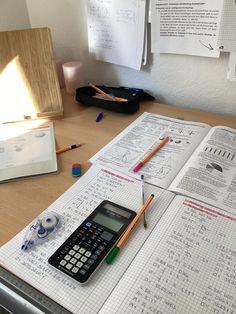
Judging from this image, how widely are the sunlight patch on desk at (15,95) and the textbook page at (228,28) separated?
1.92 ft

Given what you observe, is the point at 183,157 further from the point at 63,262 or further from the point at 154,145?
the point at 63,262

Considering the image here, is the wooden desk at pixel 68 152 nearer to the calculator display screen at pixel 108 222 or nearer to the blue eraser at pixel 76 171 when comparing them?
the blue eraser at pixel 76 171

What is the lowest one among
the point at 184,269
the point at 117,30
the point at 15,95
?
the point at 184,269

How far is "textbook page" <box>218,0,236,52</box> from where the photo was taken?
741mm

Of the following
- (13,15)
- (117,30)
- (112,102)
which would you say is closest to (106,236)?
(112,102)

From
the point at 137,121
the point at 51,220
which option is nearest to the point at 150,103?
the point at 137,121

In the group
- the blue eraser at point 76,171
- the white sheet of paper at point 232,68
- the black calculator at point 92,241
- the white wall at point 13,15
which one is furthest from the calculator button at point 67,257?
the white wall at point 13,15

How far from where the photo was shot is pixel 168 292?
0.43 meters

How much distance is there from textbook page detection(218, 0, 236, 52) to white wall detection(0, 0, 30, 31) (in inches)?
31.3

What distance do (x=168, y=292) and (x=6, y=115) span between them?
0.72m

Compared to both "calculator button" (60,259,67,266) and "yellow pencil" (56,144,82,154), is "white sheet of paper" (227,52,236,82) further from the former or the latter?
"calculator button" (60,259,67,266)

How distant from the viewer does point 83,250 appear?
19.3 inches

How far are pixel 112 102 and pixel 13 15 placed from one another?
1.92 feet

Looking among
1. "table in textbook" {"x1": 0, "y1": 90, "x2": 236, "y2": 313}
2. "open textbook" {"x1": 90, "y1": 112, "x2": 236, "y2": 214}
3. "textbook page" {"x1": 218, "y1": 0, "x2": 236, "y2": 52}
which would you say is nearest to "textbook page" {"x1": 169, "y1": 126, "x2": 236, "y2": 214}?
"open textbook" {"x1": 90, "y1": 112, "x2": 236, "y2": 214}
